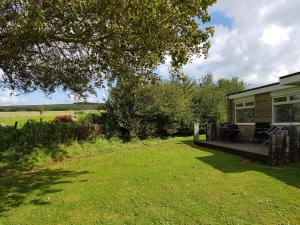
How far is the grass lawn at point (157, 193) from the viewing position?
24.5ft

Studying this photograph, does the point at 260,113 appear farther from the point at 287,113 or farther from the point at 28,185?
the point at 28,185

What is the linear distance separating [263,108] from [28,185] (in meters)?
12.6

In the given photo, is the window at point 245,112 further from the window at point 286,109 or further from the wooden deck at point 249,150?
the wooden deck at point 249,150

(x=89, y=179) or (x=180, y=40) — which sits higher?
(x=180, y=40)

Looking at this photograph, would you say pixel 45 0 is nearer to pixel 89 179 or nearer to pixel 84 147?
pixel 89 179

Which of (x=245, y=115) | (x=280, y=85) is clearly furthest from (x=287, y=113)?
(x=245, y=115)

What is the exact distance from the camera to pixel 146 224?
707 cm

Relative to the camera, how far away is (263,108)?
18844mm

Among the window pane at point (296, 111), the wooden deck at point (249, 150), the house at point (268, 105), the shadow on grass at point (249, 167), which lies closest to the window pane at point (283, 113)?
the house at point (268, 105)

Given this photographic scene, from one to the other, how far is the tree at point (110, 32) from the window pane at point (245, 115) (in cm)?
977

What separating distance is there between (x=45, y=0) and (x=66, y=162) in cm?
1016

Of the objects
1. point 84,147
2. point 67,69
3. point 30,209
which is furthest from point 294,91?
point 30,209

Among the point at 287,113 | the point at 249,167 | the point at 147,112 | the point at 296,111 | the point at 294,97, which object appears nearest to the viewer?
the point at 249,167

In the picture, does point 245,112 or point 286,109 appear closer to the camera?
point 286,109
